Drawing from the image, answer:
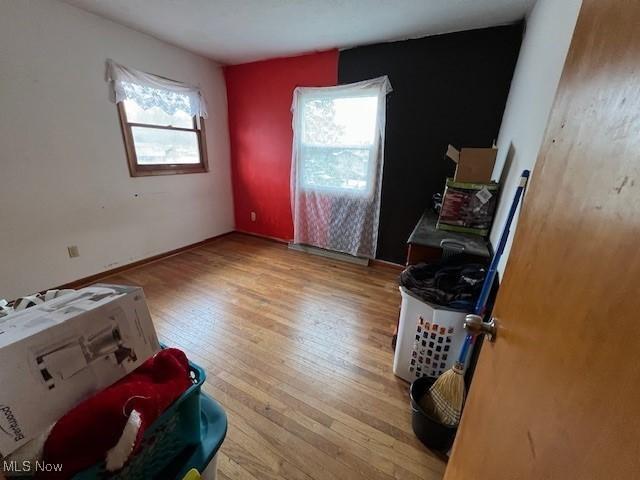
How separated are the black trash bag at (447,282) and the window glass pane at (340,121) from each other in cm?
176

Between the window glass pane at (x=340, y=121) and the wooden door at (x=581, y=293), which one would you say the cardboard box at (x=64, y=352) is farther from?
the window glass pane at (x=340, y=121)

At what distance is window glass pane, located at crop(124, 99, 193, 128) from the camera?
8.55ft

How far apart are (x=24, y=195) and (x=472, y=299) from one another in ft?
10.5

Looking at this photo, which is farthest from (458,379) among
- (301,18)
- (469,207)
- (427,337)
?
(301,18)

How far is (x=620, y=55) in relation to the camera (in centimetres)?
38

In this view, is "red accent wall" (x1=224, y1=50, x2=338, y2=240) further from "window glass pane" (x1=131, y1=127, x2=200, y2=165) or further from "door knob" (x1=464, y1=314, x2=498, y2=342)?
"door knob" (x1=464, y1=314, x2=498, y2=342)

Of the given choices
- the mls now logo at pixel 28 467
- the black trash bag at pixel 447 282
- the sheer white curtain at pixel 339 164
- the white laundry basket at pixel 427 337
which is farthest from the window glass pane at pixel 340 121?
the mls now logo at pixel 28 467

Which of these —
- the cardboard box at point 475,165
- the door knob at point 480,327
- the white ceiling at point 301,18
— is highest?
the white ceiling at point 301,18

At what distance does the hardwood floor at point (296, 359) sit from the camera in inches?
45.0

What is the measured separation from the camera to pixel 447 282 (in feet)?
4.45

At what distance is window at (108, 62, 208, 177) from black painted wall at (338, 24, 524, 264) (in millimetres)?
1829

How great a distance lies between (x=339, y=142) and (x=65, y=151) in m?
2.50

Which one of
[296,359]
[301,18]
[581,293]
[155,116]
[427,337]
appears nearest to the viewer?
[581,293]

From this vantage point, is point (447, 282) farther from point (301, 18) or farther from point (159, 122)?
point (159, 122)
